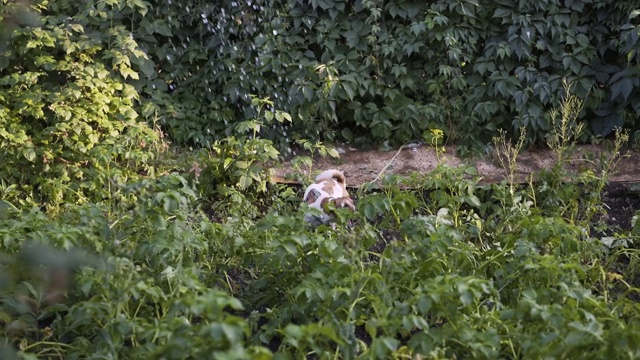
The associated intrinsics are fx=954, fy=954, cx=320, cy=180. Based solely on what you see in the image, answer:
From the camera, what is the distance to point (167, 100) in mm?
6660

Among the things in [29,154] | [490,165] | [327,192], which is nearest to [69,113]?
[29,154]

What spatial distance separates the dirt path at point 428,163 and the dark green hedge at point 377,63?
16 cm

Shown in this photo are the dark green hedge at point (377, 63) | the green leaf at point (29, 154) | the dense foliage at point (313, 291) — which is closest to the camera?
the dense foliage at point (313, 291)

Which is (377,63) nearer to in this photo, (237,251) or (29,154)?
(29,154)

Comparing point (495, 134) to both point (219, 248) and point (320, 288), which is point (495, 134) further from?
point (320, 288)

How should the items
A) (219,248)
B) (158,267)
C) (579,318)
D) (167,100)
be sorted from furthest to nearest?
(167,100)
(219,248)
(158,267)
(579,318)

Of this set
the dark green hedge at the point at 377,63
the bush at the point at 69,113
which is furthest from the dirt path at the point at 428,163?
the bush at the point at 69,113

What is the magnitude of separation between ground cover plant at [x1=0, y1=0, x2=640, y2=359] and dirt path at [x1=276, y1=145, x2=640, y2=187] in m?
0.16

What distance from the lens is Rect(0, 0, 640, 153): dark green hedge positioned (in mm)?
6520

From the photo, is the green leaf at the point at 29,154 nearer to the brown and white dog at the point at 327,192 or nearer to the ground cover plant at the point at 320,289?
A: the ground cover plant at the point at 320,289

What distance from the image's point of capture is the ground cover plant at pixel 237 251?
300cm

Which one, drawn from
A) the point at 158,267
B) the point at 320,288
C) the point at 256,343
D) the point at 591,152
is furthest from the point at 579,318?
the point at 591,152

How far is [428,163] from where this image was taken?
256 inches

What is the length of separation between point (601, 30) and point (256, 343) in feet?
13.4
